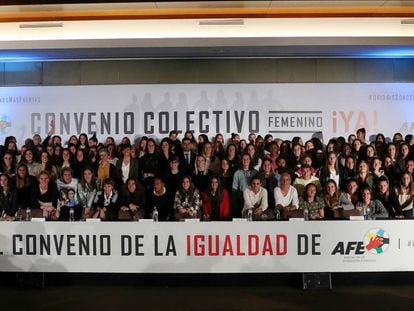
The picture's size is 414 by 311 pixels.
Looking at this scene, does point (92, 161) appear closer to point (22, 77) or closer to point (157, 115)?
point (157, 115)

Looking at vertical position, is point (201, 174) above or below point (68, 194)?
above

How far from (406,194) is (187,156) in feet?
8.75

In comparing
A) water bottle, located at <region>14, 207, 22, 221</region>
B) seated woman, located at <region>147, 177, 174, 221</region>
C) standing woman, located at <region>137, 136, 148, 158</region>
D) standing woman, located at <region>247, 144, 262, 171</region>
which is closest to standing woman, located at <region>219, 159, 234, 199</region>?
standing woman, located at <region>247, 144, 262, 171</region>

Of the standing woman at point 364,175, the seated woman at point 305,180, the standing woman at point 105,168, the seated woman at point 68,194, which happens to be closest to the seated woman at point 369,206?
the standing woman at point 364,175

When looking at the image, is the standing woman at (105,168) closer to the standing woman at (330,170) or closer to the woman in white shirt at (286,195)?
the woman in white shirt at (286,195)

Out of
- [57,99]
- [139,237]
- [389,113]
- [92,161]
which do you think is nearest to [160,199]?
[139,237]

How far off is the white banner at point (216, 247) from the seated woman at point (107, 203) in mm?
532

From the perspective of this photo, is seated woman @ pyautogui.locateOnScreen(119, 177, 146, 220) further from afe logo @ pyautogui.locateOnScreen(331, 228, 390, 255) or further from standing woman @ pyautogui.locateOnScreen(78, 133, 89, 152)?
afe logo @ pyautogui.locateOnScreen(331, 228, 390, 255)

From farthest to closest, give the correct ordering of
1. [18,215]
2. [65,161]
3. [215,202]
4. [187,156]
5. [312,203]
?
[187,156], [65,161], [215,202], [312,203], [18,215]

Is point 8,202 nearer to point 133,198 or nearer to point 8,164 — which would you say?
point 8,164

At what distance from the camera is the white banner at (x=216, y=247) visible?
13.7ft

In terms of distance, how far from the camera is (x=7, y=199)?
4.93 meters

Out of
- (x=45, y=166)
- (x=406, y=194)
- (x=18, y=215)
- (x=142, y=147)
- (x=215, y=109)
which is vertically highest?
(x=215, y=109)

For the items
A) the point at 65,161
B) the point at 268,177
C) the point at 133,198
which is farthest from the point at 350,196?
the point at 65,161
